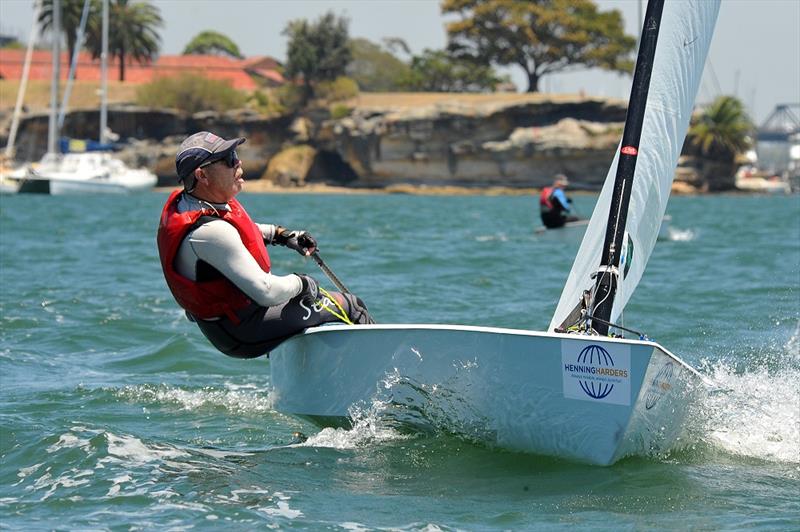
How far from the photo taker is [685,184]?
6134 centimetres

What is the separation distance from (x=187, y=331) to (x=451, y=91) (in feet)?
221

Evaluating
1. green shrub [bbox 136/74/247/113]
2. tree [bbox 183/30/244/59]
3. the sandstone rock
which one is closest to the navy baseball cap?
the sandstone rock

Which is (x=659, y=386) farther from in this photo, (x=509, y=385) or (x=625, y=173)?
(x=625, y=173)

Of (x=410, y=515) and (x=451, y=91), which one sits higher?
(x=451, y=91)

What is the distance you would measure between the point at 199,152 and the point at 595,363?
1858mm

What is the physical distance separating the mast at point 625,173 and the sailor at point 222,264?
1.31m

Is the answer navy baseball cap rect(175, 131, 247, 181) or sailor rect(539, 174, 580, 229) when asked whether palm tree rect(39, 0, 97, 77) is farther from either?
navy baseball cap rect(175, 131, 247, 181)

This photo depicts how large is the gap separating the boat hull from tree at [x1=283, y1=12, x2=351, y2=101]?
62.2m

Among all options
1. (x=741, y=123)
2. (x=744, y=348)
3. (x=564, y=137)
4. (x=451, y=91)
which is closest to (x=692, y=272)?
(x=744, y=348)

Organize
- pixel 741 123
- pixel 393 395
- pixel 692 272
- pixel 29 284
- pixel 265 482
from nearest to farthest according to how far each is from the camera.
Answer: pixel 265 482 < pixel 393 395 < pixel 29 284 < pixel 692 272 < pixel 741 123

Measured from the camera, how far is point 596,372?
4.62 meters

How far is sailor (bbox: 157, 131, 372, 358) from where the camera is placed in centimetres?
489

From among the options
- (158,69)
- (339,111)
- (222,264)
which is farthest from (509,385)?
(158,69)

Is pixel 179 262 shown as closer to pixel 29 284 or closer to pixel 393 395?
pixel 393 395
